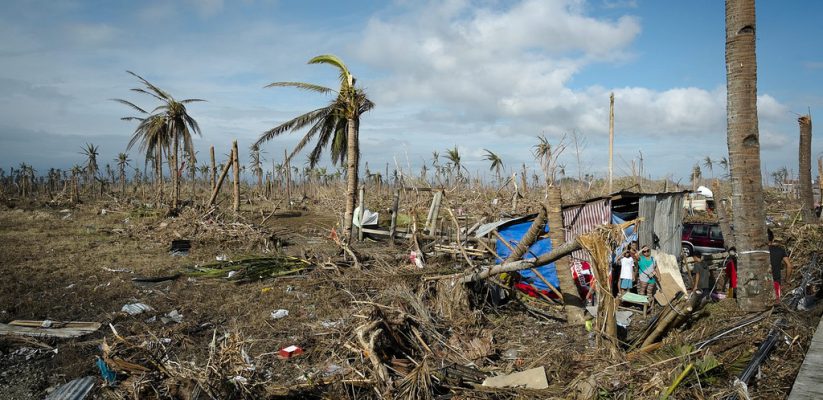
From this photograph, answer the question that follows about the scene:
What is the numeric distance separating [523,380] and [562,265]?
2.81 metres

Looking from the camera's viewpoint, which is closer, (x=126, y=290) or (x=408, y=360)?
(x=408, y=360)

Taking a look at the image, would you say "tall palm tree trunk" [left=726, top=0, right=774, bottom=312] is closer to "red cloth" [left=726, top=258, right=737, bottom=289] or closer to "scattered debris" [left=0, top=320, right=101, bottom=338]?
"red cloth" [left=726, top=258, right=737, bottom=289]

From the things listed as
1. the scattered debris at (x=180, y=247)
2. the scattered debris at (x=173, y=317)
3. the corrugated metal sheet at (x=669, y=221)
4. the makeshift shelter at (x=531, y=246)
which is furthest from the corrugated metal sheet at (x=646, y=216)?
the scattered debris at (x=180, y=247)

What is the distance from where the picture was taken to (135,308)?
295 inches

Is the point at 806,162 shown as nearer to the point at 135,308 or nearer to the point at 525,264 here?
the point at 525,264

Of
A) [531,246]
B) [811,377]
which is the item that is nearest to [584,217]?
[531,246]

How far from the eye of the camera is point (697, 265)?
9.30 metres

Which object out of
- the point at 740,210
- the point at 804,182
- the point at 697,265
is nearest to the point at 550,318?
the point at 740,210

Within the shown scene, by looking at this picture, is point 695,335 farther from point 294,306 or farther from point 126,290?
point 126,290

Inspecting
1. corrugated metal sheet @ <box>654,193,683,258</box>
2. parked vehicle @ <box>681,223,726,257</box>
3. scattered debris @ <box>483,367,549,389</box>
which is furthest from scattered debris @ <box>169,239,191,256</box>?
parked vehicle @ <box>681,223,726,257</box>

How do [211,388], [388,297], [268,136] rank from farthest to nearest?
[268,136]
[388,297]
[211,388]

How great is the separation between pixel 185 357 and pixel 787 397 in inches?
237

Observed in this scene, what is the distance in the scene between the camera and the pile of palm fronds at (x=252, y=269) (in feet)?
31.6

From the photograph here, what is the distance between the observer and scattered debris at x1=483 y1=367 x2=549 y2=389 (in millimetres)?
4644
